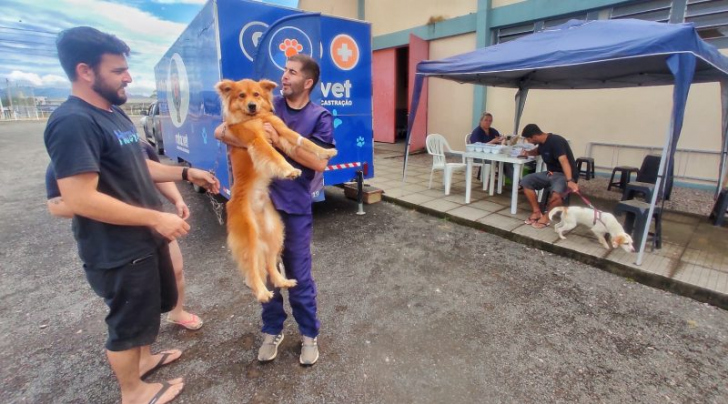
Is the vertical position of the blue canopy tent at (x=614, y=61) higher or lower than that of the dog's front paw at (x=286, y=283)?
higher

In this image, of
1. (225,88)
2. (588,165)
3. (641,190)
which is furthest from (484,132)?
(225,88)

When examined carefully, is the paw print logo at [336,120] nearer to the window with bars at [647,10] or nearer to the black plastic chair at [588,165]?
the black plastic chair at [588,165]

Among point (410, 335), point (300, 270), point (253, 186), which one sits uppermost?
point (253, 186)

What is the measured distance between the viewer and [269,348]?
2.41 m

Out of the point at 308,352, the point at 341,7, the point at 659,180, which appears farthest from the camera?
the point at 341,7

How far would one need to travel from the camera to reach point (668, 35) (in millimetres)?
3377

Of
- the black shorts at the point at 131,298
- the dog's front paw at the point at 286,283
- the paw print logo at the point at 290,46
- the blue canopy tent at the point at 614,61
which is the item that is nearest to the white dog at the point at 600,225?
the blue canopy tent at the point at 614,61

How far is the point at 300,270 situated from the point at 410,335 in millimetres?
1110

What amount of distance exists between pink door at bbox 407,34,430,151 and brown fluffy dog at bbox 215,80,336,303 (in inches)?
363

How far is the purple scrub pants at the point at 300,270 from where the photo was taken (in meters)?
2.20

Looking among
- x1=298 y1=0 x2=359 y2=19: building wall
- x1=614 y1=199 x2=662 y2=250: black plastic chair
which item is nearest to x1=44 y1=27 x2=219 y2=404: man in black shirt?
x1=614 y1=199 x2=662 y2=250: black plastic chair

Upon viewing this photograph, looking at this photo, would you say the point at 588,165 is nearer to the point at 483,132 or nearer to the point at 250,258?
the point at 483,132

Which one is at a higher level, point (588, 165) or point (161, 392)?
point (588, 165)

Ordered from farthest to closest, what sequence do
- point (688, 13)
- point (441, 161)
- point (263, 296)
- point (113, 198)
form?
point (441, 161), point (688, 13), point (263, 296), point (113, 198)
